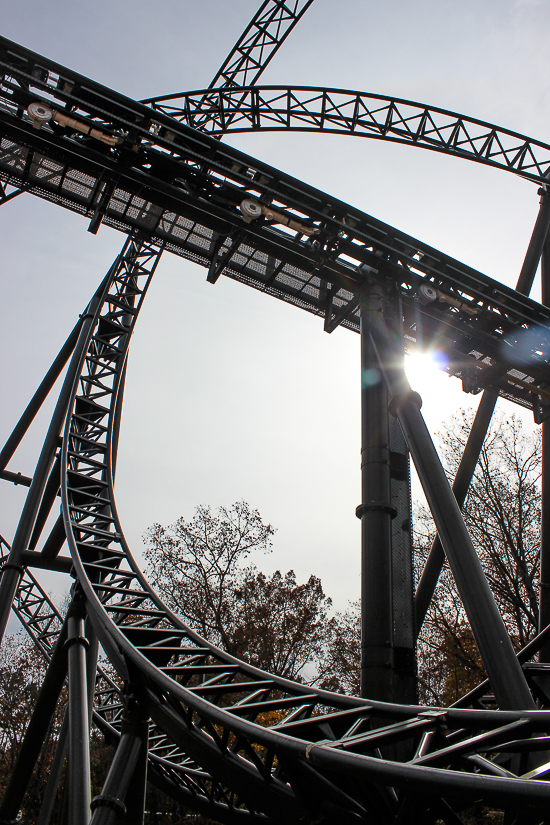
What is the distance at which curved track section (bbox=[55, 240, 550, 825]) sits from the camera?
3211mm

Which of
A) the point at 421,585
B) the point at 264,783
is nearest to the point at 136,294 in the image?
the point at 421,585

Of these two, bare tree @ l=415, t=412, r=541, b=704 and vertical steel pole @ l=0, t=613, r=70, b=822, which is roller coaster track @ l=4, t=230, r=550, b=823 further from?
bare tree @ l=415, t=412, r=541, b=704

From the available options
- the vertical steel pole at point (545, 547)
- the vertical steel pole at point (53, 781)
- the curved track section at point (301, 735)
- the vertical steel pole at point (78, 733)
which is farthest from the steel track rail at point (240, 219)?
the vertical steel pole at point (53, 781)

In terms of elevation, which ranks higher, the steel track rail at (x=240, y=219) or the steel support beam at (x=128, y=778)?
the steel track rail at (x=240, y=219)

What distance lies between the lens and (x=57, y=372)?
34.6 feet

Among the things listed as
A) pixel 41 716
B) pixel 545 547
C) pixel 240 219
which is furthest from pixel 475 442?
pixel 41 716

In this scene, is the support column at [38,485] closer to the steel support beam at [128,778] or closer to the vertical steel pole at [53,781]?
the vertical steel pole at [53,781]

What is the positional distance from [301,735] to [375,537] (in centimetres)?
246

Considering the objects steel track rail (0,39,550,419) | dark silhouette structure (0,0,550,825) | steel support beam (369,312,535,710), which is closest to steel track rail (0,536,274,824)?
dark silhouette structure (0,0,550,825)

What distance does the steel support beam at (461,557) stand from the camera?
468 cm

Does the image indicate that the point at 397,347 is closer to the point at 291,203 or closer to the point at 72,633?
the point at 291,203

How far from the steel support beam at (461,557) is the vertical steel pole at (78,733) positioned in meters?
3.76

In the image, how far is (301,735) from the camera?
471 centimetres

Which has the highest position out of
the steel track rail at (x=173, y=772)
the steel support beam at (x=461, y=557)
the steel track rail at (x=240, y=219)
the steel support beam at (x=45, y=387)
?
the steel track rail at (x=240, y=219)
